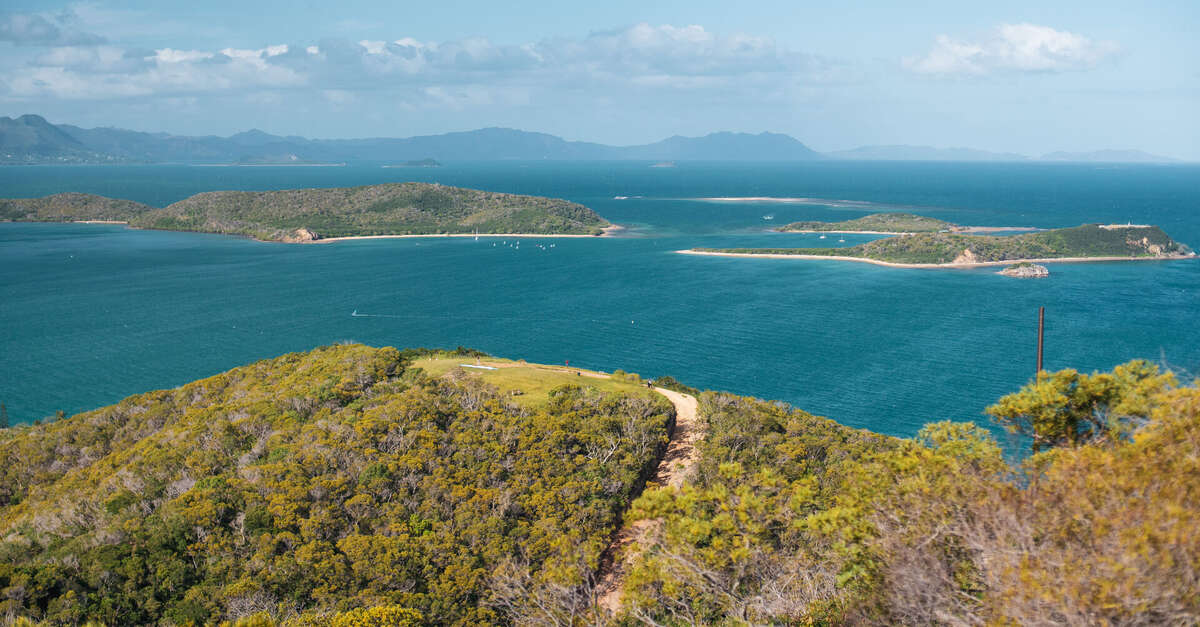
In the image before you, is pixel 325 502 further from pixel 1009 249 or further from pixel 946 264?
pixel 1009 249

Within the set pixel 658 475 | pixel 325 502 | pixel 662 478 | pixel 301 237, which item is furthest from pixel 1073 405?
pixel 301 237

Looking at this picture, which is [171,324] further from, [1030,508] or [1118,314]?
[1118,314]

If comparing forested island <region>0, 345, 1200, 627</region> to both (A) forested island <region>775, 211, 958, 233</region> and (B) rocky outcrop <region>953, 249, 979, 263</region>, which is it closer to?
(B) rocky outcrop <region>953, 249, 979, 263</region>

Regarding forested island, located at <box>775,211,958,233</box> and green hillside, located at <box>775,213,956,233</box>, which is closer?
green hillside, located at <box>775,213,956,233</box>

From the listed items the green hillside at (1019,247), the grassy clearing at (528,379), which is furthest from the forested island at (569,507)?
the green hillside at (1019,247)

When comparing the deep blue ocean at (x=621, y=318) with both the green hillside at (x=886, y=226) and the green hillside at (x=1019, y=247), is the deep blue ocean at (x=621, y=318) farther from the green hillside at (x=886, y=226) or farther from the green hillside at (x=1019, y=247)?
the green hillside at (x=886, y=226)

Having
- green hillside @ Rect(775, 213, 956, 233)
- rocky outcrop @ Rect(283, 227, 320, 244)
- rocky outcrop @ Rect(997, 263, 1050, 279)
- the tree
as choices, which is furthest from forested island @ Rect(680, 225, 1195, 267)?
the tree
